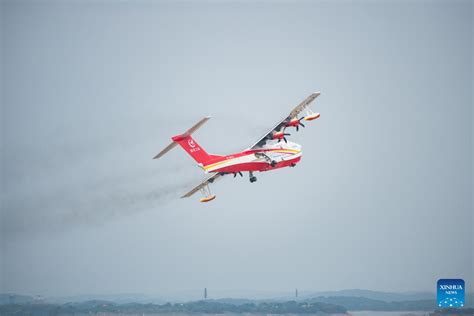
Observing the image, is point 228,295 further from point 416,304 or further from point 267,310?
point 416,304

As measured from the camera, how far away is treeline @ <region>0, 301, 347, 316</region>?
8988 centimetres

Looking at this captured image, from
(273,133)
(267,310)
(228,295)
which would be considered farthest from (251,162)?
(228,295)

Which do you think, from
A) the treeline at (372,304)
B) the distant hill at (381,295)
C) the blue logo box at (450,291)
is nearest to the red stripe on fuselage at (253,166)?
the blue logo box at (450,291)

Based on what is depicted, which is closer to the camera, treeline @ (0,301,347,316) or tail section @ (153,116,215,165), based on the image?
tail section @ (153,116,215,165)

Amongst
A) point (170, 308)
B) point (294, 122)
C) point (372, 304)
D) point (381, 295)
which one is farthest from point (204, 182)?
point (381, 295)

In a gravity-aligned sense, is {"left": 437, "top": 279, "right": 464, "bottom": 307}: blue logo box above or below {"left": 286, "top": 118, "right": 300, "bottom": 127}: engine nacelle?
below

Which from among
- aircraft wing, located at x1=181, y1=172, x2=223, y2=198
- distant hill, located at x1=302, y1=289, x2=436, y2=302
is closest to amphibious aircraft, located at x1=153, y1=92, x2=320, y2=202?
aircraft wing, located at x1=181, y1=172, x2=223, y2=198

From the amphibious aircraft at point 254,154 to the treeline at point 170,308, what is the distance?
19.6m

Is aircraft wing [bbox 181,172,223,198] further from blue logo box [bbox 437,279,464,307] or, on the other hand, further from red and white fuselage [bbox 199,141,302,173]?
blue logo box [bbox 437,279,464,307]

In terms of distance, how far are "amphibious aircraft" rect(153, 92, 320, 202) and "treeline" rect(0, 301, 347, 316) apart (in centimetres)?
1961

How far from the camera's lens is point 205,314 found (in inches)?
3674

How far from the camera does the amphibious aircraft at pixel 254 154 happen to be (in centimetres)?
7288

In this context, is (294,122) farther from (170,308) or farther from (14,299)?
(14,299)

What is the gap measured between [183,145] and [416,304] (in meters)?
45.9
